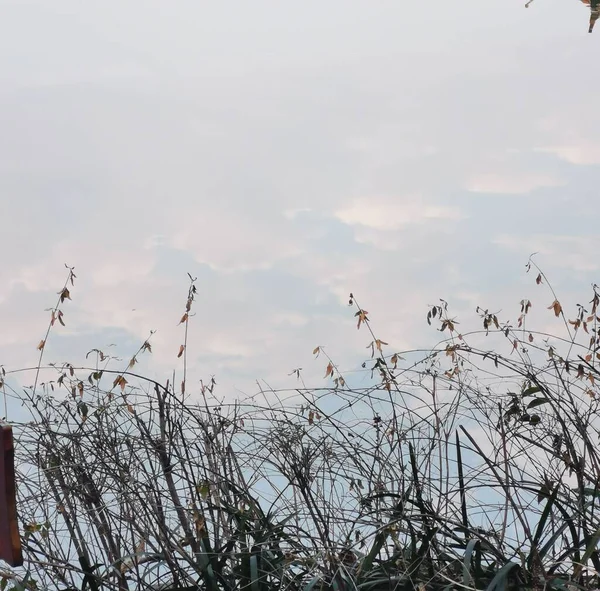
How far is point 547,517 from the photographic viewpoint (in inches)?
143

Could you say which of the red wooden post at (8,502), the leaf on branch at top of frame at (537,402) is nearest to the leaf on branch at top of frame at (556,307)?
the leaf on branch at top of frame at (537,402)

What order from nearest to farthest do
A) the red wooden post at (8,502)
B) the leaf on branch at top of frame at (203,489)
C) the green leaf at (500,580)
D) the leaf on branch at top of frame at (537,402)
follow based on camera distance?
the red wooden post at (8,502), the green leaf at (500,580), the leaf on branch at top of frame at (203,489), the leaf on branch at top of frame at (537,402)

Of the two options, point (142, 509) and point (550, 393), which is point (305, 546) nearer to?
point (142, 509)

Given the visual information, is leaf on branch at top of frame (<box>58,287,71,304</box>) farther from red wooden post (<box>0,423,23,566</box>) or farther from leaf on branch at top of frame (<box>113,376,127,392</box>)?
red wooden post (<box>0,423,23,566</box>)

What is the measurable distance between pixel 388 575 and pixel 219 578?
70 cm

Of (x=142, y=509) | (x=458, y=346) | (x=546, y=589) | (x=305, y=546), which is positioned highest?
(x=458, y=346)

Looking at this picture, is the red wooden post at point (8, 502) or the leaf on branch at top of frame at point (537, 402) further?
the leaf on branch at top of frame at point (537, 402)

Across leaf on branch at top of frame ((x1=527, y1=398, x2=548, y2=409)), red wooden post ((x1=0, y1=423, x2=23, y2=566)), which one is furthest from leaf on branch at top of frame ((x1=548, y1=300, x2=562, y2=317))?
red wooden post ((x1=0, y1=423, x2=23, y2=566))

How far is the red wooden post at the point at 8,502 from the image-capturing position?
2.49 metres

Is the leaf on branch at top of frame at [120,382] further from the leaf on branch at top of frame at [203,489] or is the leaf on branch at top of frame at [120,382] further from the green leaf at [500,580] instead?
the green leaf at [500,580]

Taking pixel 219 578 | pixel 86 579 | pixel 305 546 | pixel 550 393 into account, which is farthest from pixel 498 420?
pixel 86 579

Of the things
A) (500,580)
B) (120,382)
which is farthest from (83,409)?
(500,580)

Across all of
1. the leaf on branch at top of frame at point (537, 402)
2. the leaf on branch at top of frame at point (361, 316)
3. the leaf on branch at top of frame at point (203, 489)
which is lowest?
the leaf on branch at top of frame at point (203, 489)

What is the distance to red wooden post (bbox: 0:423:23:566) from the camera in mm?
2494
